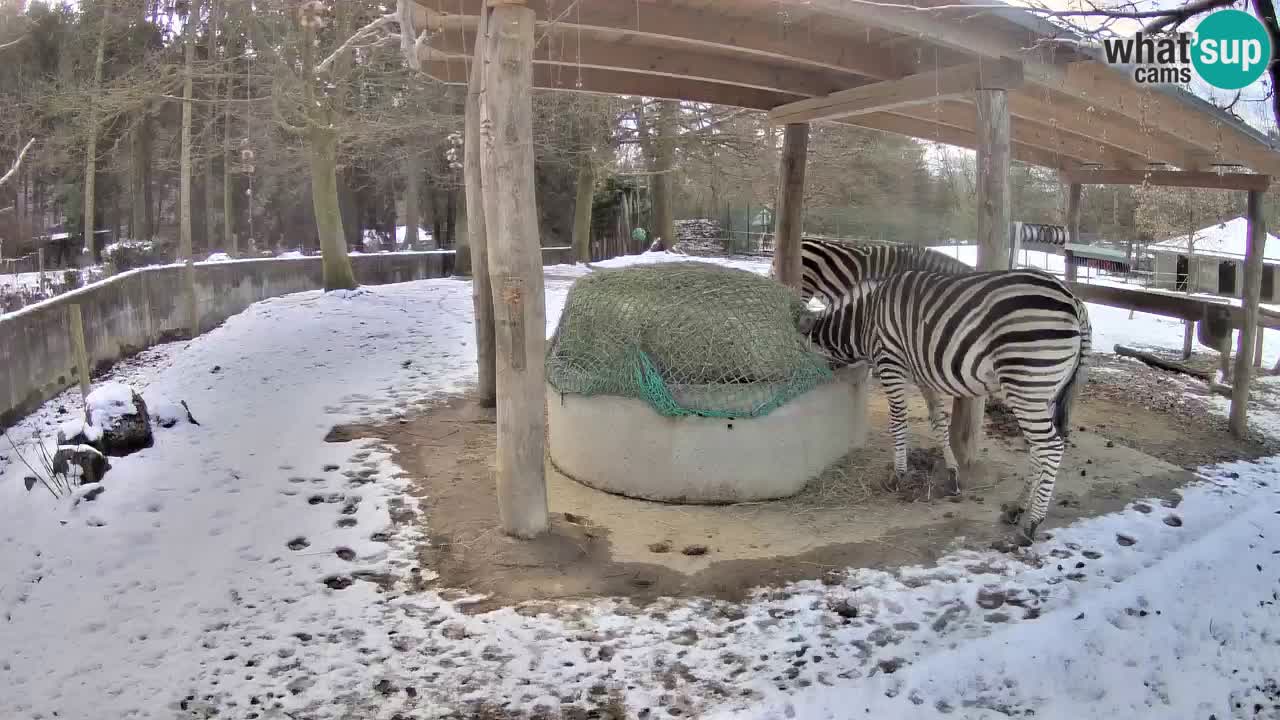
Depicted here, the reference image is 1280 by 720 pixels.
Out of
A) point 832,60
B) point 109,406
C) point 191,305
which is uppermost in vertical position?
point 832,60

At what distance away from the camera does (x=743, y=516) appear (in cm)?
598

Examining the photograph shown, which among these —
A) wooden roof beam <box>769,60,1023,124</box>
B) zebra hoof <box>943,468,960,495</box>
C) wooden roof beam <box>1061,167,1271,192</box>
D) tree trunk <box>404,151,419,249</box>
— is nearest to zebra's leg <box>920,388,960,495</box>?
zebra hoof <box>943,468,960,495</box>

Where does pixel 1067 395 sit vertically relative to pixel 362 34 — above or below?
below

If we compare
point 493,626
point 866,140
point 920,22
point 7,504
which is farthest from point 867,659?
point 866,140

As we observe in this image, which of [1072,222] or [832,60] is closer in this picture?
[832,60]

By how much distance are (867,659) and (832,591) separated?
2.48 ft

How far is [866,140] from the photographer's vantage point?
20438 millimetres

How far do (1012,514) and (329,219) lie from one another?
13.8m

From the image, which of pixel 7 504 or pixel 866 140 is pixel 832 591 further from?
pixel 866 140

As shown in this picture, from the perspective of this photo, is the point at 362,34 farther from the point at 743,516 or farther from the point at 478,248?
the point at 743,516

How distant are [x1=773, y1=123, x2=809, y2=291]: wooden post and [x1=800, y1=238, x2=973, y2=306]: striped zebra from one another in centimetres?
42

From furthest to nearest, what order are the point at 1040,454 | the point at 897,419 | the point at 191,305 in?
the point at 191,305
the point at 897,419
the point at 1040,454

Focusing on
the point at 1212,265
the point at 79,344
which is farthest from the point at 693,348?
the point at 1212,265

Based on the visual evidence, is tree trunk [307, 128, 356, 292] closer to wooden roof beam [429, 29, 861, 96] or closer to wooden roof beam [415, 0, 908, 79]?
wooden roof beam [429, 29, 861, 96]
